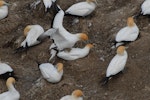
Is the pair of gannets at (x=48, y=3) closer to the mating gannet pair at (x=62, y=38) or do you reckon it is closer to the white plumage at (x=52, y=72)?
the mating gannet pair at (x=62, y=38)

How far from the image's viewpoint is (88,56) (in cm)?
1109

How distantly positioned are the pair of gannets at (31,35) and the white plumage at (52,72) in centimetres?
115

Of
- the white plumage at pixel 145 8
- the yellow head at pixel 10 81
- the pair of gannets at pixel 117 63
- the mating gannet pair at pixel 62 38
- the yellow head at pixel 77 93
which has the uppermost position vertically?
the yellow head at pixel 10 81

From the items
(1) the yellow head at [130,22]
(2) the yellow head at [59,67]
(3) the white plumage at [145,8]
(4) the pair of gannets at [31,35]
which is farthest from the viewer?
(3) the white plumage at [145,8]

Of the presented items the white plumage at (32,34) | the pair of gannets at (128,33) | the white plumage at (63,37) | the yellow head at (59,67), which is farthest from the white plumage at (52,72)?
the pair of gannets at (128,33)

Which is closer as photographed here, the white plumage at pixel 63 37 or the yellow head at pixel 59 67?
the yellow head at pixel 59 67

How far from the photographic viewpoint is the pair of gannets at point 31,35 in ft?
37.9

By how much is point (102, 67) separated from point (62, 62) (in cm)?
84

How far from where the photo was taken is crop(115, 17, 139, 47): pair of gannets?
1119 cm

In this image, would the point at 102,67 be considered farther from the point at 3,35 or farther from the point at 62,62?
the point at 3,35

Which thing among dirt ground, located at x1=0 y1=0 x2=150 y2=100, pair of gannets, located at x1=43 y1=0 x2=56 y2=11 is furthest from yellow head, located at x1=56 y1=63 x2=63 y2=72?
Result: pair of gannets, located at x1=43 y1=0 x2=56 y2=11

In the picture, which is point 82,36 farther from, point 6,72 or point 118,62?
point 6,72

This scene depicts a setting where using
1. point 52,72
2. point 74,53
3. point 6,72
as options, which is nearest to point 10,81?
point 6,72

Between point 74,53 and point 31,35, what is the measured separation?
1232 millimetres
